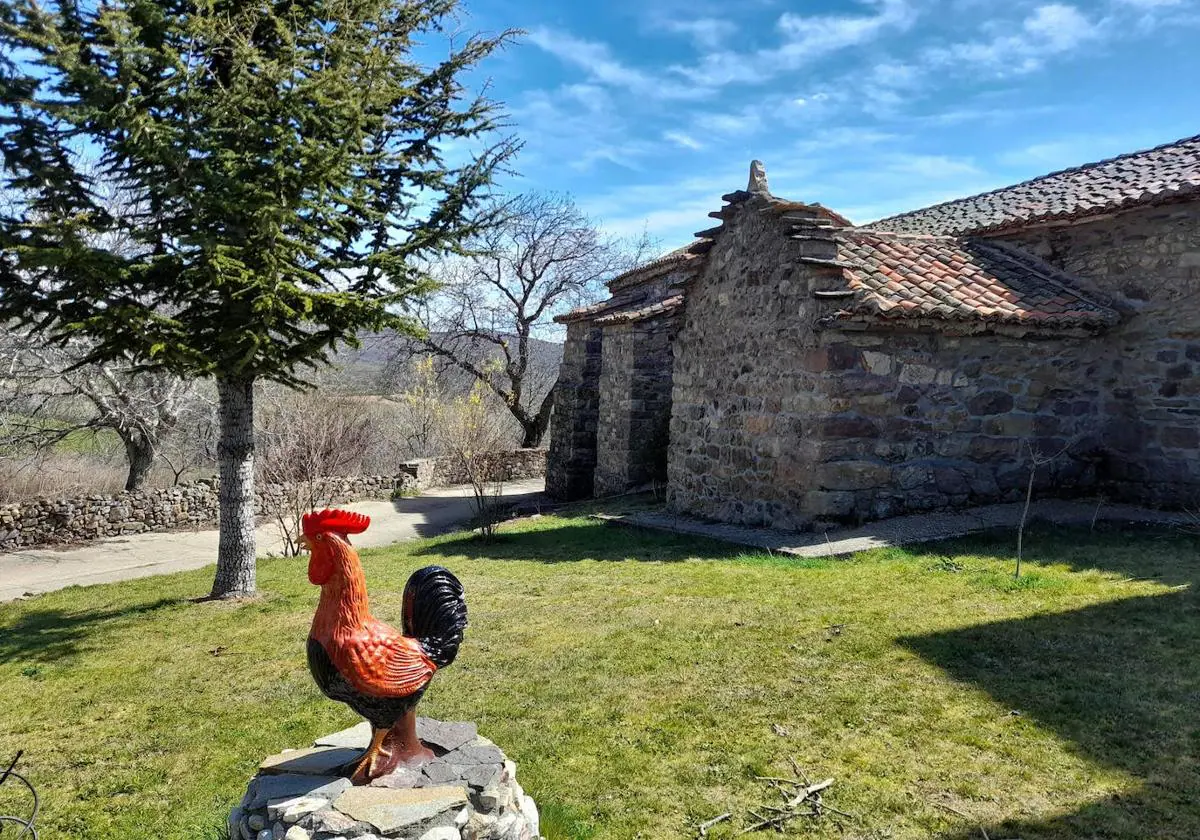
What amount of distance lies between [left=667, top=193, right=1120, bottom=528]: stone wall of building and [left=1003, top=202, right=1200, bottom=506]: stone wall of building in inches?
7.7

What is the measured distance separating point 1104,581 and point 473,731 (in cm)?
548

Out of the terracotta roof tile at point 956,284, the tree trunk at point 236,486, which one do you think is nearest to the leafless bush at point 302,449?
the tree trunk at point 236,486

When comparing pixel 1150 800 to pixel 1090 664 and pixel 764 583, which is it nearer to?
pixel 1090 664

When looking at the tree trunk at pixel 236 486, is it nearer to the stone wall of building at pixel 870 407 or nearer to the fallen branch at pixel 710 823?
the stone wall of building at pixel 870 407

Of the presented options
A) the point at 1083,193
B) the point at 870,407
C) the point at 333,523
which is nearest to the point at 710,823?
the point at 333,523

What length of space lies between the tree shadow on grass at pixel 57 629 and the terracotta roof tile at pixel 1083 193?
11.4 meters

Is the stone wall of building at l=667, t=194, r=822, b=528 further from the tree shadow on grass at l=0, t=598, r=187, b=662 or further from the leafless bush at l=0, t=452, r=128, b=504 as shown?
the leafless bush at l=0, t=452, r=128, b=504

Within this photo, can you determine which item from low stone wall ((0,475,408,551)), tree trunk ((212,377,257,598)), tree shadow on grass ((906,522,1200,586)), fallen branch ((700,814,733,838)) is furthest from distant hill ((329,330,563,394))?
fallen branch ((700,814,733,838))

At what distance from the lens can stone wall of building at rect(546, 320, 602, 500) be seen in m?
17.6

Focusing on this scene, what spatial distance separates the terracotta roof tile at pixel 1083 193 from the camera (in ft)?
30.4

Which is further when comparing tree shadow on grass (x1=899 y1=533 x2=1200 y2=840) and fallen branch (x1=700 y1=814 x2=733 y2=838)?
fallen branch (x1=700 y1=814 x2=733 y2=838)

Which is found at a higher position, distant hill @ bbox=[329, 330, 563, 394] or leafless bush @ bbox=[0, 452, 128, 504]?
distant hill @ bbox=[329, 330, 563, 394]

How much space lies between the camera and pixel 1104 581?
21.3 feet

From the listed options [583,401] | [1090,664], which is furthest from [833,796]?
[583,401]
